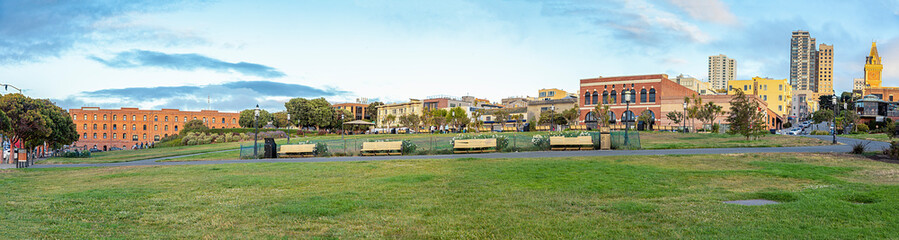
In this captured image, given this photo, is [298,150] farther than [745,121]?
No

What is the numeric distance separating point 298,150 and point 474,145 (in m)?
9.28

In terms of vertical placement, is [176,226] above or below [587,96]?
below

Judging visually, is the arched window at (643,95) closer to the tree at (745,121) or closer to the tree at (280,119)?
the tree at (745,121)

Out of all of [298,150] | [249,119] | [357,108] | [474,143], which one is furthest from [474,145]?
[357,108]

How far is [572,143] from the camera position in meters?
26.3

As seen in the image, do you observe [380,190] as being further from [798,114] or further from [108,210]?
[798,114]

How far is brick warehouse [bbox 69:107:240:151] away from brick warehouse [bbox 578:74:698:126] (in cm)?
8087

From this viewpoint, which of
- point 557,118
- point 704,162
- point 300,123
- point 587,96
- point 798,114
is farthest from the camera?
point 798,114

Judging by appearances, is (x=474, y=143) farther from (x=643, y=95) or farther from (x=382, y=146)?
(x=643, y=95)

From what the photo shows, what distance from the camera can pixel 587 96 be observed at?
291ft

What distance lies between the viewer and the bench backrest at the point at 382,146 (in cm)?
2761

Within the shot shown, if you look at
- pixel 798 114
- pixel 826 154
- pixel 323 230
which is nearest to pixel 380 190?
pixel 323 230

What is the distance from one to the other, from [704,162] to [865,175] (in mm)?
4769

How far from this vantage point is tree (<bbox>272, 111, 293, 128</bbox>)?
364 feet
